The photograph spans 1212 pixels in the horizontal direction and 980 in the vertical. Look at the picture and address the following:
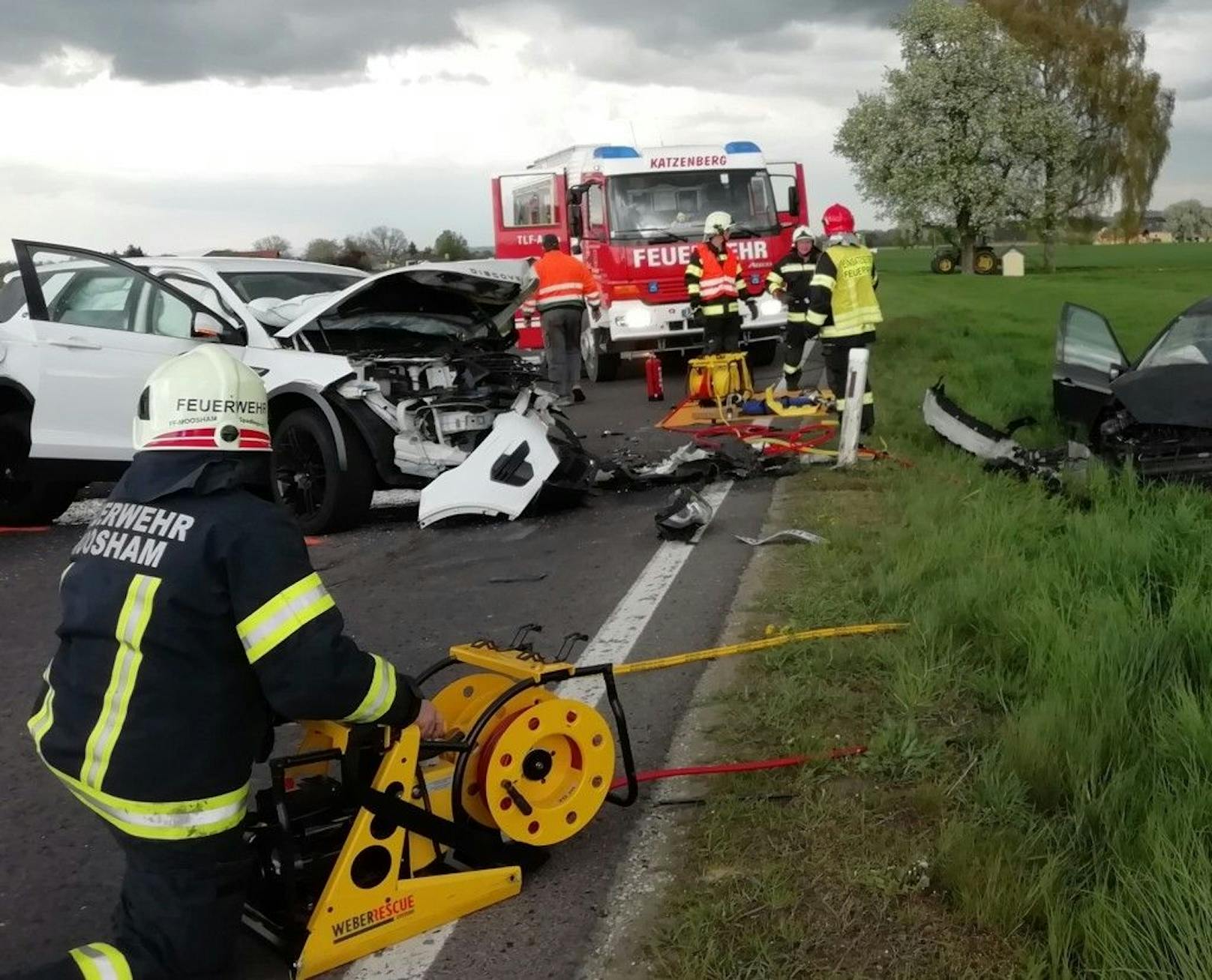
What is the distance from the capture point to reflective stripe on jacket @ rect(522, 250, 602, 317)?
13367 millimetres

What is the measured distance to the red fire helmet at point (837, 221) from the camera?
10.1 meters

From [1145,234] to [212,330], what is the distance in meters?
87.1

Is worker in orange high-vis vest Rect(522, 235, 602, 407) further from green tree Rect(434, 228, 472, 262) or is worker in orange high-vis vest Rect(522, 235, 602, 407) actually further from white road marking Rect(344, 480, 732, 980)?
green tree Rect(434, 228, 472, 262)

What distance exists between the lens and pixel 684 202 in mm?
15094

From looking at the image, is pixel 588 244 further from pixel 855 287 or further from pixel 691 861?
pixel 691 861

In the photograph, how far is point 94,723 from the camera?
7.96 ft

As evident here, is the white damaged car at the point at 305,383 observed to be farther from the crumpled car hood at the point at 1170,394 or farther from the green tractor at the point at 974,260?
the green tractor at the point at 974,260

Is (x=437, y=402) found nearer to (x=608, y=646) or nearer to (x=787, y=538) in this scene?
(x=787, y=538)

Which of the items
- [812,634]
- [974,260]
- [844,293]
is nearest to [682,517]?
[812,634]

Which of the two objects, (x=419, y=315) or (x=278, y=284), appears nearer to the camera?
(x=419, y=315)

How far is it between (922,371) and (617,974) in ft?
38.2

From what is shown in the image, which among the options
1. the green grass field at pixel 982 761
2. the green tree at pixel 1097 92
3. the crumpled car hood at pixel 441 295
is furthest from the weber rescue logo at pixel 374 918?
the green tree at pixel 1097 92

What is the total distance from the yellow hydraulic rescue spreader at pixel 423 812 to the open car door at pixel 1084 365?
4775mm

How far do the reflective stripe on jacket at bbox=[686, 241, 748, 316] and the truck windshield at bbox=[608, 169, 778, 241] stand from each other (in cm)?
238
